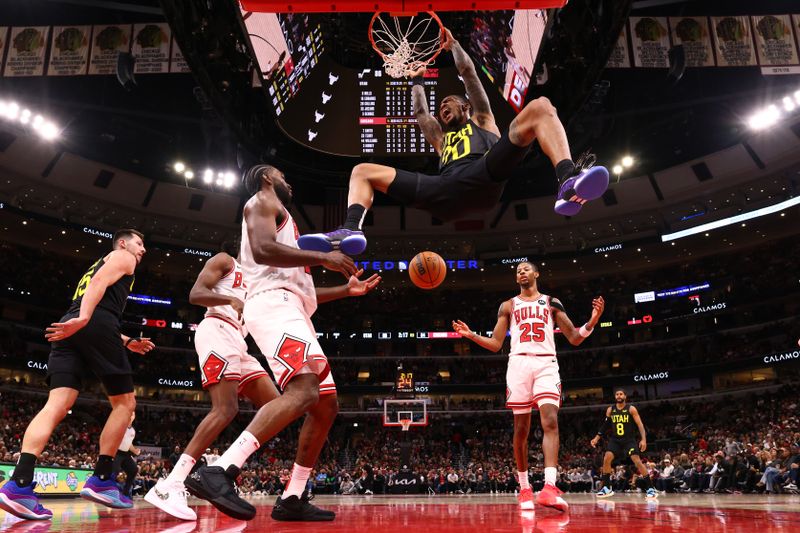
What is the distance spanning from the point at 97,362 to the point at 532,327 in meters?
4.21

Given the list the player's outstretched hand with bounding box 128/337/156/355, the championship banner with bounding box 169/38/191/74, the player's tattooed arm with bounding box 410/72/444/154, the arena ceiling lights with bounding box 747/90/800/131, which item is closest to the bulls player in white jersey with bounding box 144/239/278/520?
the player's outstretched hand with bounding box 128/337/156/355

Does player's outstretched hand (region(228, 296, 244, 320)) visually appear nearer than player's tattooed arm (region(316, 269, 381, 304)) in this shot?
No

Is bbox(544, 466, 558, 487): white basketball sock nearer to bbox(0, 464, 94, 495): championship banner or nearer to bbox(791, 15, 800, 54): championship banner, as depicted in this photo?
bbox(0, 464, 94, 495): championship banner

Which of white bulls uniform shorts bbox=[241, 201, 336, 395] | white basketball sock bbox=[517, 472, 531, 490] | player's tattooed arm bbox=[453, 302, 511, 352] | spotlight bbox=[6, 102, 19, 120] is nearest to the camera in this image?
white bulls uniform shorts bbox=[241, 201, 336, 395]

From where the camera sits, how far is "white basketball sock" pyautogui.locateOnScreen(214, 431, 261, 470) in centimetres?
333

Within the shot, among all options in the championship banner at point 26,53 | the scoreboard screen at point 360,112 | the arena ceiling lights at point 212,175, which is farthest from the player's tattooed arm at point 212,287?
the arena ceiling lights at point 212,175

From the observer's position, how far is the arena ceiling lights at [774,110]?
2097 cm

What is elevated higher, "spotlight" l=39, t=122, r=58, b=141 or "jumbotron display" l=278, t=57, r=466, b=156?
"spotlight" l=39, t=122, r=58, b=141

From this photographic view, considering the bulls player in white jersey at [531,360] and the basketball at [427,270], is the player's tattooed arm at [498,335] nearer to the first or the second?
the bulls player in white jersey at [531,360]

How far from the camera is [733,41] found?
1378 cm

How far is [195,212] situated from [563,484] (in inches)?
879

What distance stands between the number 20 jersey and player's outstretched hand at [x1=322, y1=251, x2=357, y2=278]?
3203 mm

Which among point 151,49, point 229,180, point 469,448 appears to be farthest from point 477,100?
point 469,448

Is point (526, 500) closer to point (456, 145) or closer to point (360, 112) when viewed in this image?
point (456, 145)
